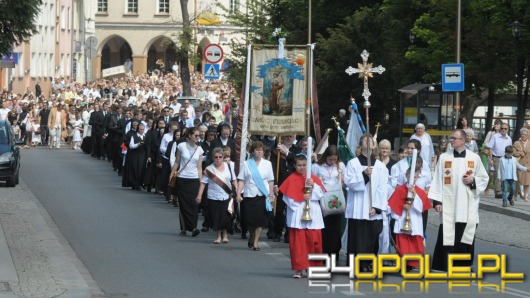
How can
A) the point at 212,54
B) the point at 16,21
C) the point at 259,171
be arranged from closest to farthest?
the point at 259,171 < the point at 16,21 < the point at 212,54

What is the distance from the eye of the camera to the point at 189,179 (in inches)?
939

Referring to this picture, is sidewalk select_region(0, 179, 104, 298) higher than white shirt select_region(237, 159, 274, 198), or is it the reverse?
white shirt select_region(237, 159, 274, 198)

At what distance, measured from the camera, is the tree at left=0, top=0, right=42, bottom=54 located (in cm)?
2906

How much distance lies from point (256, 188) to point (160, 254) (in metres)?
1.67

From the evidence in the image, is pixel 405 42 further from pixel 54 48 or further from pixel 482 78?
pixel 54 48

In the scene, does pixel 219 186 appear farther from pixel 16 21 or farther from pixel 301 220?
pixel 16 21

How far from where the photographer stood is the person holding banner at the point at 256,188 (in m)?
20.9

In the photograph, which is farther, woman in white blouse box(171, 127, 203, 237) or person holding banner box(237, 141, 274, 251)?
woman in white blouse box(171, 127, 203, 237)

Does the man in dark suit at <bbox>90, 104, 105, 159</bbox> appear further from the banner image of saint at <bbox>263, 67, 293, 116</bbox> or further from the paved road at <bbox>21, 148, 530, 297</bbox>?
the banner image of saint at <bbox>263, 67, 293, 116</bbox>

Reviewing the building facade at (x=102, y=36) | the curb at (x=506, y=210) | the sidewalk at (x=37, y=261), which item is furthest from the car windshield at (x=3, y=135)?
the building facade at (x=102, y=36)

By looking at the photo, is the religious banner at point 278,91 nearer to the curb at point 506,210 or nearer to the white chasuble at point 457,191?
the white chasuble at point 457,191

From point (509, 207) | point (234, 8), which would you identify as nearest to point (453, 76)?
point (509, 207)

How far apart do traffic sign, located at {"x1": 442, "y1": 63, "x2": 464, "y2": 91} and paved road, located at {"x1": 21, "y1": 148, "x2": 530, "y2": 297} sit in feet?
26.5

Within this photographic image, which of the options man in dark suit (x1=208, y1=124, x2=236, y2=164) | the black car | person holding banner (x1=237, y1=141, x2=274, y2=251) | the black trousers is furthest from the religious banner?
the black trousers
